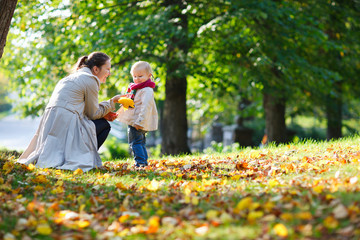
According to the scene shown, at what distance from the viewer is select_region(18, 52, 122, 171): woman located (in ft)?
17.0

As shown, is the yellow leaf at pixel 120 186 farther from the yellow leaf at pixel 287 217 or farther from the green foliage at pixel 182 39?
the green foliage at pixel 182 39

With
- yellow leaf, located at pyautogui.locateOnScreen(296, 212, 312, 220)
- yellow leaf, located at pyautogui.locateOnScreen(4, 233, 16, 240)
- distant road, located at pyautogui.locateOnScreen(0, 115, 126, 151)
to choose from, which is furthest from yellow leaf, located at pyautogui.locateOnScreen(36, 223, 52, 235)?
distant road, located at pyautogui.locateOnScreen(0, 115, 126, 151)

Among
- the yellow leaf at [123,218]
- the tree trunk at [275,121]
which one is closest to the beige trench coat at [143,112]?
the yellow leaf at [123,218]

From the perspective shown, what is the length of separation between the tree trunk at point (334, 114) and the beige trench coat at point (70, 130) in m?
8.82

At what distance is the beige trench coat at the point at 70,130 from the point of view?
5.16 metres

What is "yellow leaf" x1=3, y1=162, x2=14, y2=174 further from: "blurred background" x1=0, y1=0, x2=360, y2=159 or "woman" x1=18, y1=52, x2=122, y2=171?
"blurred background" x1=0, y1=0, x2=360, y2=159

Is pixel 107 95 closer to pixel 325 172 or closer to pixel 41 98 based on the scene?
pixel 41 98

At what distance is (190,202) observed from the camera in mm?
3258

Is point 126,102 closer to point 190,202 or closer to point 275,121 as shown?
point 190,202

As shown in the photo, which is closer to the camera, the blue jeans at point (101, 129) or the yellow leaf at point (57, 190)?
the yellow leaf at point (57, 190)

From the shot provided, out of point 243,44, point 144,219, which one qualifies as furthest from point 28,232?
point 243,44

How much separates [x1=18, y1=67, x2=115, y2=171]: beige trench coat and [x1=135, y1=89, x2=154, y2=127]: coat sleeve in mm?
605

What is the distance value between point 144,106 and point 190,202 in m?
2.42

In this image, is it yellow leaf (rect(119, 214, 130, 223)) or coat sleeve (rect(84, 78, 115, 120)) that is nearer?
yellow leaf (rect(119, 214, 130, 223))
